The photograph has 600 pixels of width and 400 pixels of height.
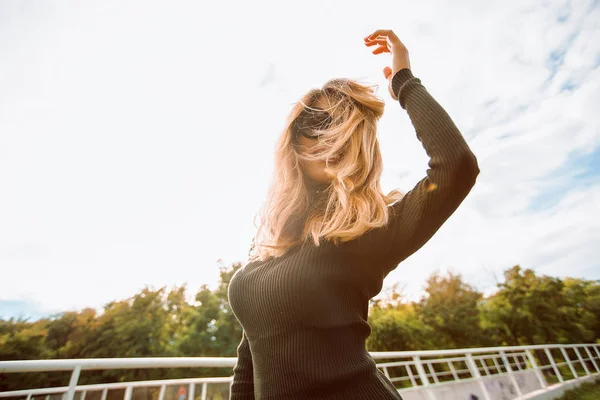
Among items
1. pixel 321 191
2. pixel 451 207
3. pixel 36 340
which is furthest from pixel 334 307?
pixel 36 340

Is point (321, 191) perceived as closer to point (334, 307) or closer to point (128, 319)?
point (334, 307)

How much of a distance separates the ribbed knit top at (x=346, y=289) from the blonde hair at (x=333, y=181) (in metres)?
0.07

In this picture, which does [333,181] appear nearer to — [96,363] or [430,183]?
[430,183]

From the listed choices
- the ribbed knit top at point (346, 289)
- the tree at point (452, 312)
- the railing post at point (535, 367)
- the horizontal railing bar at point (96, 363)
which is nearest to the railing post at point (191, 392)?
the horizontal railing bar at point (96, 363)

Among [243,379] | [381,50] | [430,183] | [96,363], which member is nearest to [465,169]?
[430,183]

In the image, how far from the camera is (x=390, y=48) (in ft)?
3.76

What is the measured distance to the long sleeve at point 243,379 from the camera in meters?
1.12

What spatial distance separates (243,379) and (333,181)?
87 centimetres

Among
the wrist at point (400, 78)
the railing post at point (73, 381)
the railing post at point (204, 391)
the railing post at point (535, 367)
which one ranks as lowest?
the railing post at point (535, 367)

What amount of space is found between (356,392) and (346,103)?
3.50 feet

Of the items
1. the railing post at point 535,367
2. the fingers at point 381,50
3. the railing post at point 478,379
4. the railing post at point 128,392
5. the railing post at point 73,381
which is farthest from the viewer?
the railing post at point 535,367

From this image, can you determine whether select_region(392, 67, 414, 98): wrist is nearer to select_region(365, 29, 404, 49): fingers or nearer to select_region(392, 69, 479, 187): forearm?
select_region(392, 69, 479, 187): forearm

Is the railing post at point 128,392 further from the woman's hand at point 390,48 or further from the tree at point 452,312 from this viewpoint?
the tree at point 452,312

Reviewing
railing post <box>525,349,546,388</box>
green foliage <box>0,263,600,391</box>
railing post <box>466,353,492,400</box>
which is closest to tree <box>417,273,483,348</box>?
green foliage <box>0,263,600,391</box>
